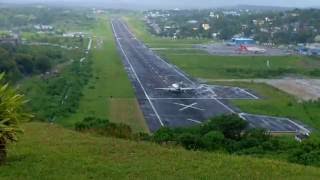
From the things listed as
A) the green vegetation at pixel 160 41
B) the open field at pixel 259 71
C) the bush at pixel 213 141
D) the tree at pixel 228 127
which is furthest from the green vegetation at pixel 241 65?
the bush at pixel 213 141

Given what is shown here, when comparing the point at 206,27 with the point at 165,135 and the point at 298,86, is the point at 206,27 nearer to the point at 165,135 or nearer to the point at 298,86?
the point at 298,86

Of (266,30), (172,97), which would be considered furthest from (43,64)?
(266,30)

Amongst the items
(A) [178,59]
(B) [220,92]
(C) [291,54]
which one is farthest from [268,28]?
(B) [220,92]

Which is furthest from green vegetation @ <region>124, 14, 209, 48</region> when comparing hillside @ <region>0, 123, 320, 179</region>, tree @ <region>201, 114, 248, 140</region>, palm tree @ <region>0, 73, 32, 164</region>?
palm tree @ <region>0, 73, 32, 164</region>

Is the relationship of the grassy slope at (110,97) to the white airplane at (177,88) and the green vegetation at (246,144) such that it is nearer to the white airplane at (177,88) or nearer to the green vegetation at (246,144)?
the white airplane at (177,88)

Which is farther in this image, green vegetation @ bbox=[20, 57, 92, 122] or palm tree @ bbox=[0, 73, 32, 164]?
green vegetation @ bbox=[20, 57, 92, 122]

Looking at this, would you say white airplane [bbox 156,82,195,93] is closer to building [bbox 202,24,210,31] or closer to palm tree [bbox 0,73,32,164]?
palm tree [bbox 0,73,32,164]
